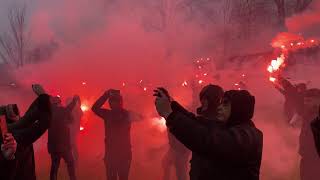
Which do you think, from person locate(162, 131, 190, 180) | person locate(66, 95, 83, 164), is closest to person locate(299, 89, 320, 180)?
person locate(162, 131, 190, 180)

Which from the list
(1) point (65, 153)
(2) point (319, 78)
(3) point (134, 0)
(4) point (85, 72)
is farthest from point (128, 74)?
(1) point (65, 153)

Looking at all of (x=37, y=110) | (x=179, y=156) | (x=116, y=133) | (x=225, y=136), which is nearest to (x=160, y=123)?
(x=179, y=156)

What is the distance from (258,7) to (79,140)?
21.7m

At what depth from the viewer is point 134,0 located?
587 inches

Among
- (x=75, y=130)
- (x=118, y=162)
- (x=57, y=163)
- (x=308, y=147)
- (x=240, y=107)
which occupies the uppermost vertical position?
(x=240, y=107)

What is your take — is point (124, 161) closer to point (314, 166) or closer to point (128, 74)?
point (314, 166)

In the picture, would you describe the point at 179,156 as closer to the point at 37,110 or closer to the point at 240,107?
the point at 37,110

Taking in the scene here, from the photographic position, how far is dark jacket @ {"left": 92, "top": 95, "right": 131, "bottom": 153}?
6.79 meters

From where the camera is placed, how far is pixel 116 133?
6812 mm

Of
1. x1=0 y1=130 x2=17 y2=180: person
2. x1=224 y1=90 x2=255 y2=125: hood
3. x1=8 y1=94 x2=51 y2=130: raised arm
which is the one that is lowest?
x1=0 y1=130 x2=17 y2=180: person

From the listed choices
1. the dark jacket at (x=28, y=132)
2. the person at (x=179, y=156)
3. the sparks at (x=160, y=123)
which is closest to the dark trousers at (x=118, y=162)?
the person at (x=179, y=156)

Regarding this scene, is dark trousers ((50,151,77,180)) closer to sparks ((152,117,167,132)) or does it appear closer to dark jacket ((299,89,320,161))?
dark jacket ((299,89,320,161))

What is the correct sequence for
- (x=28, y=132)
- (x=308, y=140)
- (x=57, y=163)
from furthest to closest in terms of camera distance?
1. (x=57, y=163)
2. (x=308, y=140)
3. (x=28, y=132)

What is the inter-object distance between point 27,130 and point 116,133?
294 centimetres
